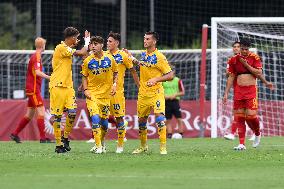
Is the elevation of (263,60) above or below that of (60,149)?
above

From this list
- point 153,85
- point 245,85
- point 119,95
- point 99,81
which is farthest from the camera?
point 245,85

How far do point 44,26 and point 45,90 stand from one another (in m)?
6.32

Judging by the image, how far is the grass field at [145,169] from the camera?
453 inches

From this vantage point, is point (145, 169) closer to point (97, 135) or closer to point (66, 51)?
point (97, 135)

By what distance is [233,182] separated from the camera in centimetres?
1163

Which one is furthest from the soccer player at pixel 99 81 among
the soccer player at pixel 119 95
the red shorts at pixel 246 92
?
the red shorts at pixel 246 92

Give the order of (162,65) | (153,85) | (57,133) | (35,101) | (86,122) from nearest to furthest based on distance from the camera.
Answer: (153,85)
(162,65)
(57,133)
(35,101)
(86,122)

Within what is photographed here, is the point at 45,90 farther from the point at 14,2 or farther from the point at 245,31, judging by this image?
the point at 14,2

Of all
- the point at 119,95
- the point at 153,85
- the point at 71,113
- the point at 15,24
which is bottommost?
the point at 71,113

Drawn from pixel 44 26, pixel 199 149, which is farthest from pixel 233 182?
pixel 44 26

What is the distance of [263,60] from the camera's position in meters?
26.6

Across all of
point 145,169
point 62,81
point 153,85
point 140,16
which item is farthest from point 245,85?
point 140,16

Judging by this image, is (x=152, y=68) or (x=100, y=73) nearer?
(x=152, y=68)

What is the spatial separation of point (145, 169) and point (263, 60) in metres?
13.8
